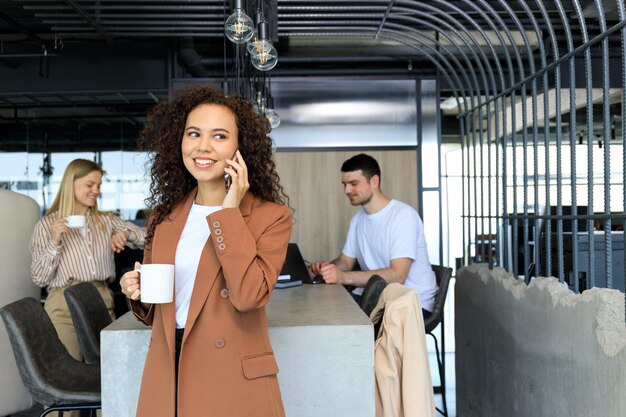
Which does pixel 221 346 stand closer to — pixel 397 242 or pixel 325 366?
pixel 325 366

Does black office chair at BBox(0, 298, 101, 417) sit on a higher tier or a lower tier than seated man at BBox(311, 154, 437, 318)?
lower

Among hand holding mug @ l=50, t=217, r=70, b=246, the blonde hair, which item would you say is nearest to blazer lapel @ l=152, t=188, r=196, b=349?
hand holding mug @ l=50, t=217, r=70, b=246

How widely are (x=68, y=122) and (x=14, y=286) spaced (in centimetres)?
620

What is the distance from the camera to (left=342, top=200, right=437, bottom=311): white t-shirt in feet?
14.1

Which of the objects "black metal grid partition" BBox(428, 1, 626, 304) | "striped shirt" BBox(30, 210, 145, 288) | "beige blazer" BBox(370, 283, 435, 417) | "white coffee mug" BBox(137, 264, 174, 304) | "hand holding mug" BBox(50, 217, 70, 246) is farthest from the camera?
"striped shirt" BBox(30, 210, 145, 288)

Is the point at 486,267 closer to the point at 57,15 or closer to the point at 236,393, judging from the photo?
the point at 236,393

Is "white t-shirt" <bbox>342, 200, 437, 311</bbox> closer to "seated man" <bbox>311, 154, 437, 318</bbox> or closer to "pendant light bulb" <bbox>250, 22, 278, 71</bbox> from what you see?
"seated man" <bbox>311, 154, 437, 318</bbox>

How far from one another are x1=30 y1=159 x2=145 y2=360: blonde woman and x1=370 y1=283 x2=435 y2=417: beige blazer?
75.8 inches

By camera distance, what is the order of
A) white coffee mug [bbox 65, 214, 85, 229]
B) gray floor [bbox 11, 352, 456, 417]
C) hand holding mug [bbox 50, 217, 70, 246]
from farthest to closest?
gray floor [bbox 11, 352, 456, 417]
hand holding mug [bbox 50, 217, 70, 246]
white coffee mug [bbox 65, 214, 85, 229]

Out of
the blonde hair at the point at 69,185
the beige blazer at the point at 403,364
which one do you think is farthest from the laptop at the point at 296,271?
the beige blazer at the point at 403,364

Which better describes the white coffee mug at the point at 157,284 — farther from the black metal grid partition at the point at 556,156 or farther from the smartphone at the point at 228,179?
the black metal grid partition at the point at 556,156

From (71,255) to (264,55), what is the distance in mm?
1631

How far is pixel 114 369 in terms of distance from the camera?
2404mm

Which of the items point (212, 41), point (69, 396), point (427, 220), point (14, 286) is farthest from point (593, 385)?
point (212, 41)
